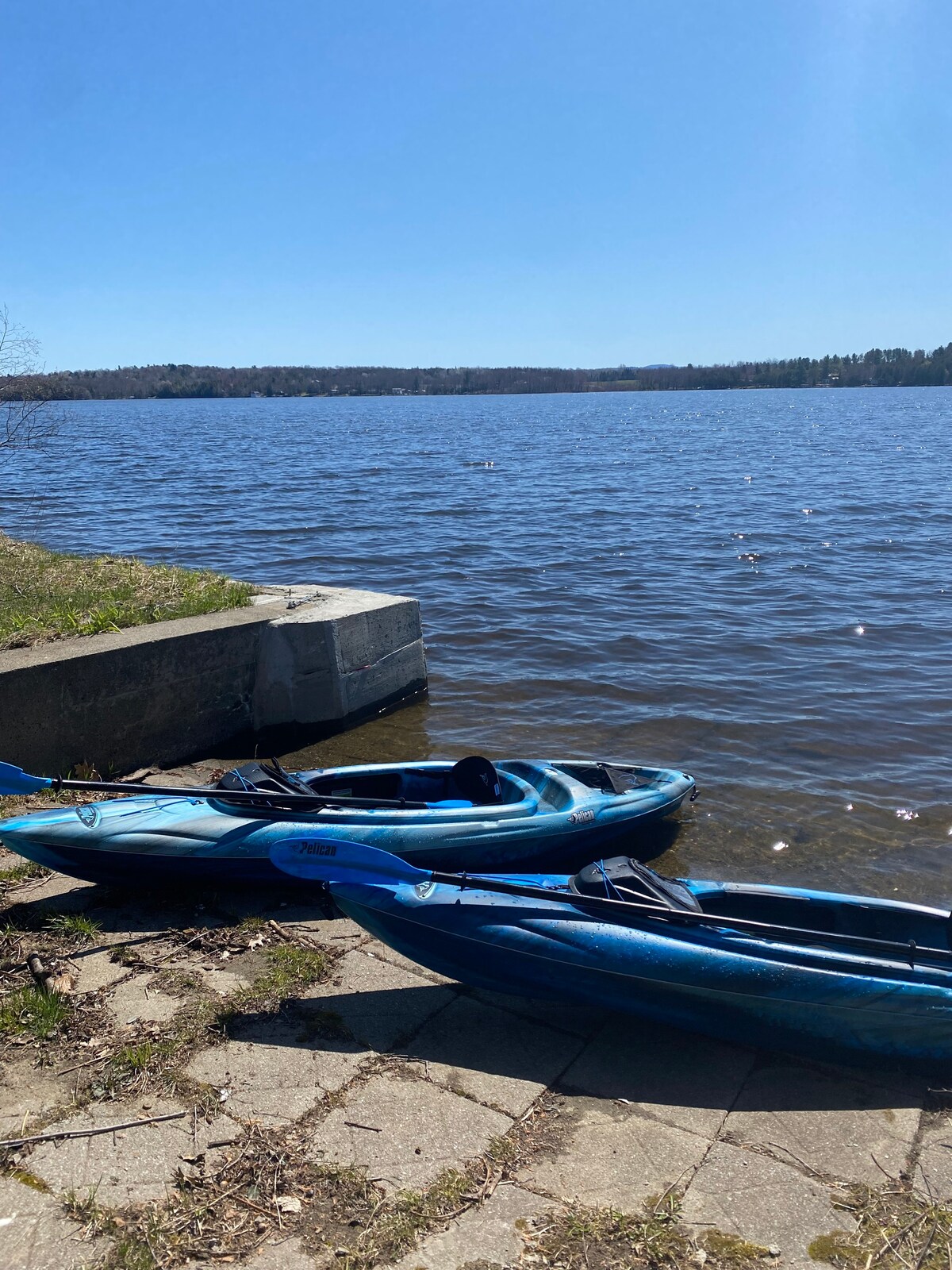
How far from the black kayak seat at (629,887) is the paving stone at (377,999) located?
32.9 inches

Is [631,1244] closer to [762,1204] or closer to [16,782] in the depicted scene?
[762,1204]

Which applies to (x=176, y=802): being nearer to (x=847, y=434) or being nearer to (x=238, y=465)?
(x=238, y=465)

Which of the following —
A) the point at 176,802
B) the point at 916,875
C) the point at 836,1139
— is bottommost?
the point at 916,875

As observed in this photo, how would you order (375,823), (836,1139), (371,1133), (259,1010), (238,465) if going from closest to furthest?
(371,1133)
(836,1139)
(259,1010)
(375,823)
(238,465)

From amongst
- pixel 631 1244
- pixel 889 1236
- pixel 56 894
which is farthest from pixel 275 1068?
pixel 889 1236

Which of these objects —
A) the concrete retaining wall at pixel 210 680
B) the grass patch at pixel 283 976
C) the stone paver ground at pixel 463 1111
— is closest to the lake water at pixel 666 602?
the concrete retaining wall at pixel 210 680

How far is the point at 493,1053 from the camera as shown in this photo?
12.9ft

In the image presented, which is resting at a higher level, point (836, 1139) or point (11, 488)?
point (11, 488)

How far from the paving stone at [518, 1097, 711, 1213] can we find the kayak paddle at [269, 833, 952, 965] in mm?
936

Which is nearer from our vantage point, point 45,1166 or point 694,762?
point 45,1166

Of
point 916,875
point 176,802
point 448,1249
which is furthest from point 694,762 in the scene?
point 448,1249

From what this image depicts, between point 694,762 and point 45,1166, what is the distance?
6494 millimetres

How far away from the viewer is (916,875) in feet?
21.8

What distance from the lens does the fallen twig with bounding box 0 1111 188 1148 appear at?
3.13 m
